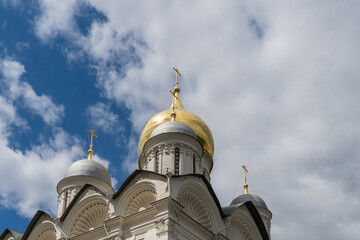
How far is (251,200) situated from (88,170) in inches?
276

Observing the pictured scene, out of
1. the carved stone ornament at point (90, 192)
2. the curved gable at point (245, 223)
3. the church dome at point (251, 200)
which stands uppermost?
the church dome at point (251, 200)

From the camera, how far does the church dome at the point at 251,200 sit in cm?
2294

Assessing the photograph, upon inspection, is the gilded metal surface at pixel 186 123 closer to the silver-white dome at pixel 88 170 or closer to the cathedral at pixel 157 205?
the cathedral at pixel 157 205

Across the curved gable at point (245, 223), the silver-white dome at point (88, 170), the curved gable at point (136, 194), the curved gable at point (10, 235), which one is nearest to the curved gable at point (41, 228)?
the curved gable at point (10, 235)

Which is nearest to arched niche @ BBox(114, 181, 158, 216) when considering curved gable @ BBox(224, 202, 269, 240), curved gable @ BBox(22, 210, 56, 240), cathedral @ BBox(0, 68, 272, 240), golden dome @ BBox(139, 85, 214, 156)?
cathedral @ BBox(0, 68, 272, 240)

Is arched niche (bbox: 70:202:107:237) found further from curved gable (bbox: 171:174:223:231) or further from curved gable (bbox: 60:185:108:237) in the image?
curved gable (bbox: 171:174:223:231)

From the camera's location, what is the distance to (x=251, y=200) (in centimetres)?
2330

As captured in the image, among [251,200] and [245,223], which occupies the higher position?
[251,200]

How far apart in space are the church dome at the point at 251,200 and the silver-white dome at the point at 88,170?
215 inches

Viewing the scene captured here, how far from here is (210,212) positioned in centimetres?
1853

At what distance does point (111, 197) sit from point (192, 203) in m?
2.76

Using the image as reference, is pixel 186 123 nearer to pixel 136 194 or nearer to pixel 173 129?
pixel 173 129

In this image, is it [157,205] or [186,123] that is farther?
[186,123]

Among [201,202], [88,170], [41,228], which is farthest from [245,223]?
[41,228]
